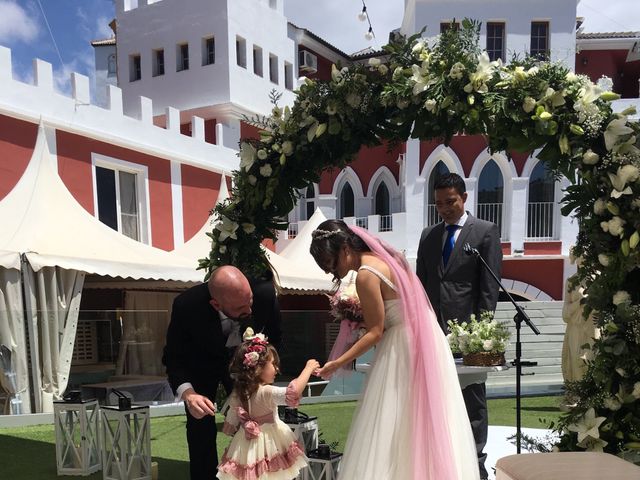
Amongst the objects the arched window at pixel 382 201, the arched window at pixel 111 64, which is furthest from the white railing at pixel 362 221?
the arched window at pixel 111 64

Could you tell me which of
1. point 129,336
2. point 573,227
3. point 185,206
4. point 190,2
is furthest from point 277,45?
point 129,336

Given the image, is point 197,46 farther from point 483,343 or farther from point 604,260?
point 604,260

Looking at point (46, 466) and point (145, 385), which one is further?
point (145, 385)

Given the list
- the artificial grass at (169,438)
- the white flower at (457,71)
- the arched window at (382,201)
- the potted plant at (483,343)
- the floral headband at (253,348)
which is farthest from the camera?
the arched window at (382,201)

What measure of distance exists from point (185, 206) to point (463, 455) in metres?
11.5

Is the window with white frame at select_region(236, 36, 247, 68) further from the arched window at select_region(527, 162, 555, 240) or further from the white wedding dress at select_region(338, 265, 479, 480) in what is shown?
the white wedding dress at select_region(338, 265, 479, 480)

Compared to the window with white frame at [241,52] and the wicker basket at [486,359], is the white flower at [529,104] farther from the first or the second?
the window with white frame at [241,52]

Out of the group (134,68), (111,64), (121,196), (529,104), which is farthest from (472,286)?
(111,64)

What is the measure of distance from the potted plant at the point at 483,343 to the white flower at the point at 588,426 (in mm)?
637

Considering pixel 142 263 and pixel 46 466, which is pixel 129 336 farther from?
pixel 46 466

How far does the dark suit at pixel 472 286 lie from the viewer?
3.51 metres

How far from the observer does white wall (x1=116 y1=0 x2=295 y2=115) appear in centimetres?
1464

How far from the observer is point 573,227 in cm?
1470

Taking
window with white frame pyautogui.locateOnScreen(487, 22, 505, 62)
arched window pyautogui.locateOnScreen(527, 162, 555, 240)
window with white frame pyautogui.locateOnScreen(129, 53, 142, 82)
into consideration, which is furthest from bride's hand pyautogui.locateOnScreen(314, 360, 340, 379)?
window with white frame pyautogui.locateOnScreen(129, 53, 142, 82)
